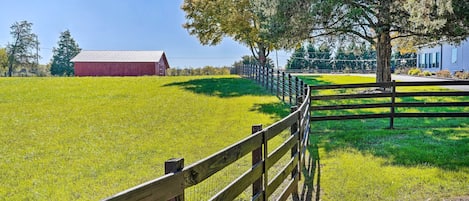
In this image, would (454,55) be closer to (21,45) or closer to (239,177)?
(239,177)

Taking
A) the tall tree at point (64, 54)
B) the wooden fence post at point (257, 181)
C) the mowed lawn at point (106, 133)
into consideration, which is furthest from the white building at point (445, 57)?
the tall tree at point (64, 54)

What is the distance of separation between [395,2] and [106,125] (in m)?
10.5

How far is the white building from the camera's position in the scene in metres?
29.0

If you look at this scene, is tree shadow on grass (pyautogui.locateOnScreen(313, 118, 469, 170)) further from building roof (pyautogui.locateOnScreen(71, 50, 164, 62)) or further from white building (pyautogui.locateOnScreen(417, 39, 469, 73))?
building roof (pyautogui.locateOnScreen(71, 50, 164, 62))

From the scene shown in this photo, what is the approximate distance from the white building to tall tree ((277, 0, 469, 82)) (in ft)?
31.3

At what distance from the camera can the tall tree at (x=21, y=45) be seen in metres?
59.0

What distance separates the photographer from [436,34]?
13797 mm

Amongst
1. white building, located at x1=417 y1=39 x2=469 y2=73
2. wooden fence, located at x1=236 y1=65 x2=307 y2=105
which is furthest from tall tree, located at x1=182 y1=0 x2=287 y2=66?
white building, located at x1=417 y1=39 x2=469 y2=73

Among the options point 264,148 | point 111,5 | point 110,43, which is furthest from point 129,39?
point 264,148

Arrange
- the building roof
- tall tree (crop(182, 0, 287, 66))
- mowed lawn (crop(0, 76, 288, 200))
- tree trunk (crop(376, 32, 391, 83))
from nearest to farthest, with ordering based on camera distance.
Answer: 1. mowed lawn (crop(0, 76, 288, 200))
2. tree trunk (crop(376, 32, 391, 83))
3. tall tree (crop(182, 0, 287, 66))
4. the building roof

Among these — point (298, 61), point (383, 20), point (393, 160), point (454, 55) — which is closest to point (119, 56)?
point (298, 61)

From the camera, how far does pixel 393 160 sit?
6223mm

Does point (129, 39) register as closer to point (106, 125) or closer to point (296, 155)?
point (106, 125)

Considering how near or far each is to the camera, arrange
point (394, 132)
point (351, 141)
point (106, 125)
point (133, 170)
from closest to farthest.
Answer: point (133, 170) → point (351, 141) → point (394, 132) → point (106, 125)
